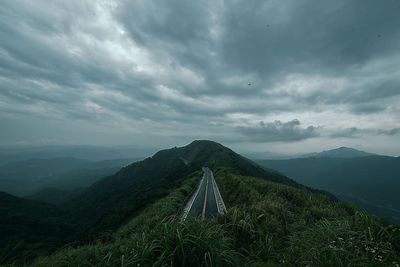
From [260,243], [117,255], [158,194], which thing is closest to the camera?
[117,255]

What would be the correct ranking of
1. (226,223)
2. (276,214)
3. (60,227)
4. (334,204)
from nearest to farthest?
(226,223), (276,214), (334,204), (60,227)

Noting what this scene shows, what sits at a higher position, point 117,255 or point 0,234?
point 117,255

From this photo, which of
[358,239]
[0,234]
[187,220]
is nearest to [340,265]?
[358,239]

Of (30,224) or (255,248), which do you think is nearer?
(255,248)

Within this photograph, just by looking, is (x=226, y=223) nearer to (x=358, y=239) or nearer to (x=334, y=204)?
(x=358, y=239)

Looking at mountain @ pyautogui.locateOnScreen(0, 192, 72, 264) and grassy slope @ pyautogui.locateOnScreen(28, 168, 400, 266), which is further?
mountain @ pyautogui.locateOnScreen(0, 192, 72, 264)

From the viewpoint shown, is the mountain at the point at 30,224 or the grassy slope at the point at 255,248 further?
the mountain at the point at 30,224

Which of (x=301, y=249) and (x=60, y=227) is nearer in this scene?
(x=301, y=249)

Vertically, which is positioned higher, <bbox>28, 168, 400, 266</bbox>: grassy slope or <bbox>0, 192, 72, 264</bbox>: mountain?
<bbox>28, 168, 400, 266</bbox>: grassy slope

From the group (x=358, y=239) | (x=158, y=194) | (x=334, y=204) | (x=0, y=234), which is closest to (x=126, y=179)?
(x=0, y=234)

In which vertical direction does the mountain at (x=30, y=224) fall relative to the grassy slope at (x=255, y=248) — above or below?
below

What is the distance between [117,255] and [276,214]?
308 inches

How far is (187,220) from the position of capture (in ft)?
23.3

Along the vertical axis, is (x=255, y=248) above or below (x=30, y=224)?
above
